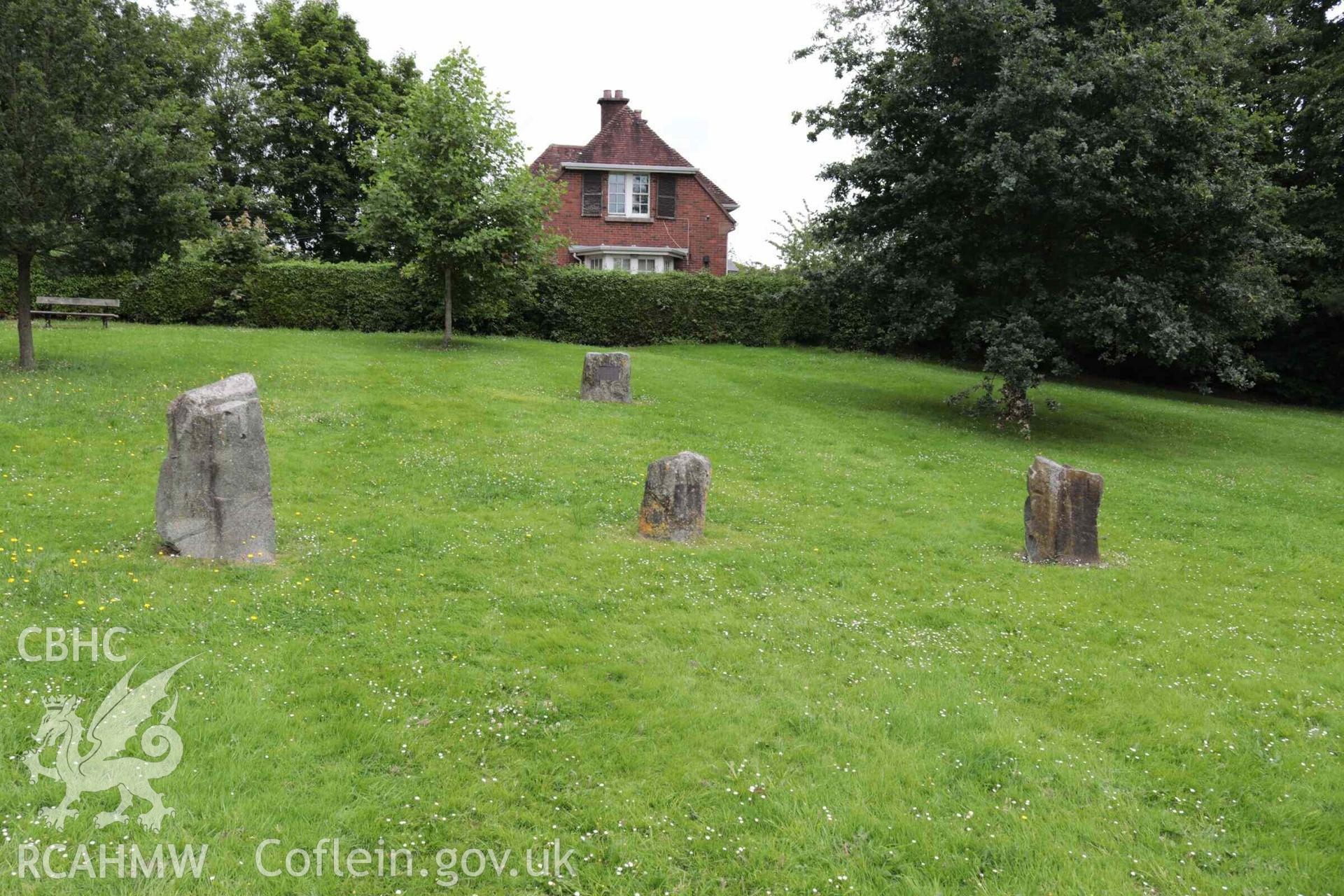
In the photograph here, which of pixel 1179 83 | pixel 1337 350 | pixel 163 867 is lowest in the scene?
pixel 163 867

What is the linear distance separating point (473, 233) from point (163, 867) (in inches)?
878

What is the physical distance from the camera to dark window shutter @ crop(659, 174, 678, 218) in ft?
144

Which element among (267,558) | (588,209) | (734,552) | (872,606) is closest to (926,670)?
(872,606)

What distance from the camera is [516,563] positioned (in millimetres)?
9672

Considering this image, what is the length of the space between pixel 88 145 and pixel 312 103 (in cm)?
3192

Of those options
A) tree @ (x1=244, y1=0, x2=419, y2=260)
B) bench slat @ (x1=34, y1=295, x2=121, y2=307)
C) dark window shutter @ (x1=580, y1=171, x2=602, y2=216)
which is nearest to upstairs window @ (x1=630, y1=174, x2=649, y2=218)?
dark window shutter @ (x1=580, y1=171, x2=602, y2=216)

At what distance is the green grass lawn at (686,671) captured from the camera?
5055 mm

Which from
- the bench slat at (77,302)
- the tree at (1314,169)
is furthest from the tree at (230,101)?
the tree at (1314,169)

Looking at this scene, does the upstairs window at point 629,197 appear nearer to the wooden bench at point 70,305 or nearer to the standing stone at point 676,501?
the wooden bench at point 70,305

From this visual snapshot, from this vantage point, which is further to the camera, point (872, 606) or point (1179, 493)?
point (1179, 493)

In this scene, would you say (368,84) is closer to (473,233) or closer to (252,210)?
(252,210)

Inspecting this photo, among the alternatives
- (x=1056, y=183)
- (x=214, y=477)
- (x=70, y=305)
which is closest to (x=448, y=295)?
(x=70, y=305)

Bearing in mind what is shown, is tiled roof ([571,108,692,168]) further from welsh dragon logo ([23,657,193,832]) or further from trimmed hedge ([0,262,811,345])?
welsh dragon logo ([23,657,193,832])

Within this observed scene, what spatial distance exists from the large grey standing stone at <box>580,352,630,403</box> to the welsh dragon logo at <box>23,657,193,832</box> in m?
14.9
